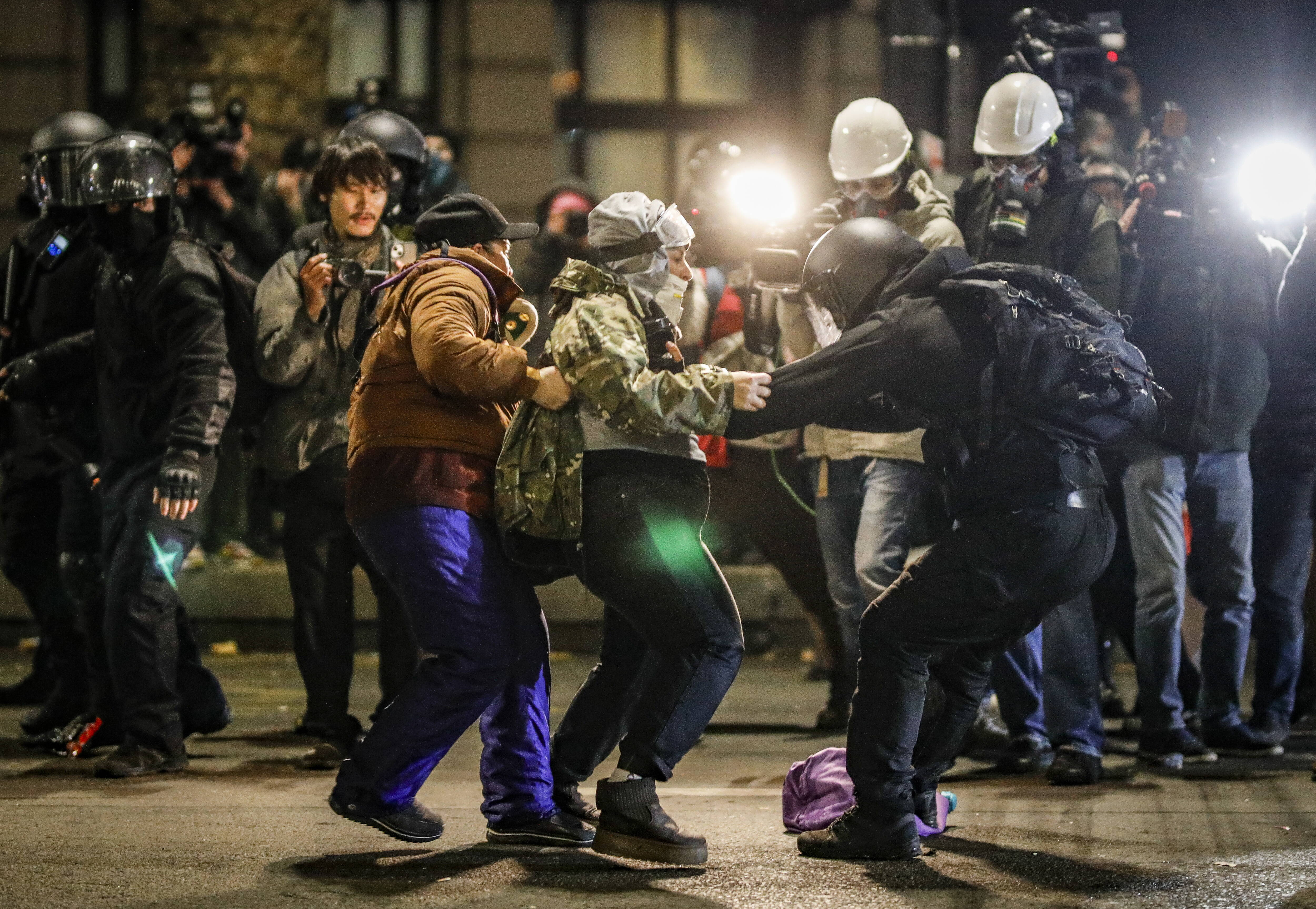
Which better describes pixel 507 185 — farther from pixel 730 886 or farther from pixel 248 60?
pixel 730 886

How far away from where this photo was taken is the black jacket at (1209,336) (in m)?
7.36

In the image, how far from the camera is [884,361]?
5.33 metres

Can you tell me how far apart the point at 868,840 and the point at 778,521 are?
10.0ft

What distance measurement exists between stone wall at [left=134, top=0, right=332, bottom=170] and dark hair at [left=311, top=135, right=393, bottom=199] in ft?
19.6

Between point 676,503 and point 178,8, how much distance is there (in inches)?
342

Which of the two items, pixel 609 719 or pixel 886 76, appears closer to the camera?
pixel 609 719

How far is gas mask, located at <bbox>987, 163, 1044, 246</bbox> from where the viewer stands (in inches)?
284

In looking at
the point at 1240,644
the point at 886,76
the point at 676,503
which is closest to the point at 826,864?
the point at 676,503

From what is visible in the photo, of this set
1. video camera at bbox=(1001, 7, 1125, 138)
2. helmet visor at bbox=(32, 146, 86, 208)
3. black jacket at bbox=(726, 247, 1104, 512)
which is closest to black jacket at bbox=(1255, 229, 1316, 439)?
video camera at bbox=(1001, 7, 1125, 138)

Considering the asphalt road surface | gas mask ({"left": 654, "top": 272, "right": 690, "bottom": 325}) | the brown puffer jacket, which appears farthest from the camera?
gas mask ({"left": 654, "top": 272, "right": 690, "bottom": 325})

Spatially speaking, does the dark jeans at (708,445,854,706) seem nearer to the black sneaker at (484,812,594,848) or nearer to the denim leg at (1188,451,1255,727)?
the denim leg at (1188,451,1255,727)

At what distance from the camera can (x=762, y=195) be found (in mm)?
8094

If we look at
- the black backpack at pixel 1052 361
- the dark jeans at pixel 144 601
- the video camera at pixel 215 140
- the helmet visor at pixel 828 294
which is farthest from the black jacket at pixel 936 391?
the video camera at pixel 215 140

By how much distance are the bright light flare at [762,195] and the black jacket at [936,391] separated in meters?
2.33
